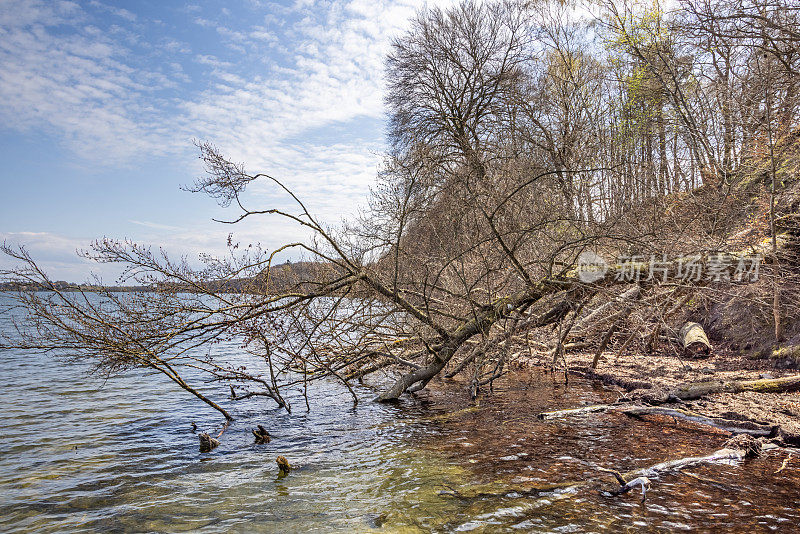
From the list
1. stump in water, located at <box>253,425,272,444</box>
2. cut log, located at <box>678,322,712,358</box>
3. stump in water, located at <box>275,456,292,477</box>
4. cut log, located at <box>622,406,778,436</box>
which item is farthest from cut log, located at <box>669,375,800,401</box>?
stump in water, located at <box>253,425,272,444</box>

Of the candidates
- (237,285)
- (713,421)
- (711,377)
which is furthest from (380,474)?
(711,377)

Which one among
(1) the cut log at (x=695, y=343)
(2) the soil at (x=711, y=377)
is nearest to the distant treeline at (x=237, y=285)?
(2) the soil at (x=711, y=377)

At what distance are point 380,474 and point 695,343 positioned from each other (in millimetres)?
9284

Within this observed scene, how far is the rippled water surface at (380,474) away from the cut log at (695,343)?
3.87 m

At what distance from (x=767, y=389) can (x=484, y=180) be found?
537 cm

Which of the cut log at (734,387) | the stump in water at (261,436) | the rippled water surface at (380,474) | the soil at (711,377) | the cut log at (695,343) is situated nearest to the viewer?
the rippled water surface at (380,474)

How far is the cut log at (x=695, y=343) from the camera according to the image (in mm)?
10930

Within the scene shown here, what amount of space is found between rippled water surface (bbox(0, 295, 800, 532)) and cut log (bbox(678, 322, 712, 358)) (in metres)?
3.87

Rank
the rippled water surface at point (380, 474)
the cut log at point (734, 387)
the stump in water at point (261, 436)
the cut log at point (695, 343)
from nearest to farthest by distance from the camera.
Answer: the rippled water surface at point (380, 474) < the stump in water at point (261, 436) < the cut log at point (734, 387) < the cut log at point (695, 343)

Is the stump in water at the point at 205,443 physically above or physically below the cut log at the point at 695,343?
below

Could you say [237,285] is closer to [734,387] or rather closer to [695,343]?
[734,387]

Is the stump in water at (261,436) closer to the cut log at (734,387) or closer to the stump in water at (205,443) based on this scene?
the stump in water at (205,443)

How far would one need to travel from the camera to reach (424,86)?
19625 millimetres

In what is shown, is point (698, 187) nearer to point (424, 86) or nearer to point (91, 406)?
point (424, 86)
